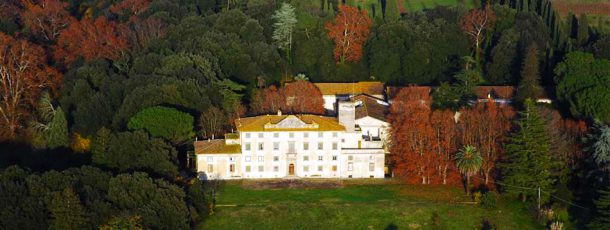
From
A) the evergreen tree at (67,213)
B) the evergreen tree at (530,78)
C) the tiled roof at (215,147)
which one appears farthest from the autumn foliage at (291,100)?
the evergreen tree at (67,213)

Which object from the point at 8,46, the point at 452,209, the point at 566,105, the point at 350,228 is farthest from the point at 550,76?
the point at 8,46

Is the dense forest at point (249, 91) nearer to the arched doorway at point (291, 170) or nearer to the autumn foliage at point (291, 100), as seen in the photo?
the autumn foliage at point (291, 100)

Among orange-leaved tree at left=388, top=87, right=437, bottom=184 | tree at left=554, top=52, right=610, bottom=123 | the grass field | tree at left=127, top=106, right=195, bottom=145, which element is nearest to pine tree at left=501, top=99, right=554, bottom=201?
the grass field

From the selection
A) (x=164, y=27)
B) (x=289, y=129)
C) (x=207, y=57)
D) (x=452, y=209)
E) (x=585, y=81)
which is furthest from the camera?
(x=164, y=27)

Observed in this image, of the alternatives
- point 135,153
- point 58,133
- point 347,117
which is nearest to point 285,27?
point 347,117

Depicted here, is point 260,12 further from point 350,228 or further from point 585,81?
point 350,228

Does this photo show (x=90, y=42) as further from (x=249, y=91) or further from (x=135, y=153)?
(x=135, y=153)

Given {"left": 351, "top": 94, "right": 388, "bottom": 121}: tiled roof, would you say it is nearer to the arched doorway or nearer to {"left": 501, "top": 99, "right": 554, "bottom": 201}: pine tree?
the arched doorway
